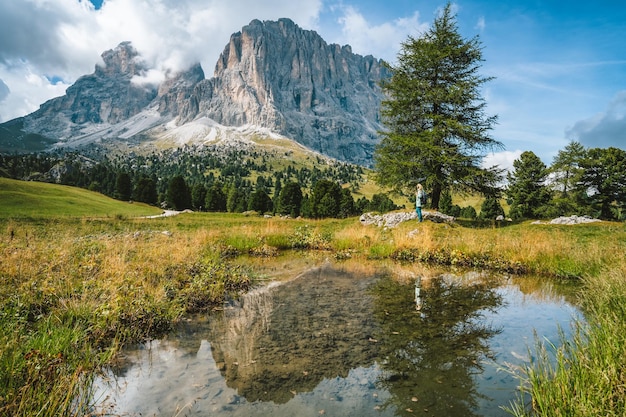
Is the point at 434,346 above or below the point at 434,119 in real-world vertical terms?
below

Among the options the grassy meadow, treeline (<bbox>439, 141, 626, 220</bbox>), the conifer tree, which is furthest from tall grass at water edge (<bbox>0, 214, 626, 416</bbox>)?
the conifer tree

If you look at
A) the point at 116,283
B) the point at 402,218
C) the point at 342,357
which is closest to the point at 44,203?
the point at 402,218

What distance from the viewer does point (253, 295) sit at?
10.8m

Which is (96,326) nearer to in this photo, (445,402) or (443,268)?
(445,402)

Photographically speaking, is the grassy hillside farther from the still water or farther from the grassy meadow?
the still water

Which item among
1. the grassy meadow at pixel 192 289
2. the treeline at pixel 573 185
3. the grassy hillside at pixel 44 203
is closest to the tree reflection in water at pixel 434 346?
the grassy meadow at pixel 192 289

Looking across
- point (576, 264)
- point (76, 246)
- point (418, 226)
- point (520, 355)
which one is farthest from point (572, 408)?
point (418, 226)

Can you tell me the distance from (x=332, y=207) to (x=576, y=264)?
76823 millimetres

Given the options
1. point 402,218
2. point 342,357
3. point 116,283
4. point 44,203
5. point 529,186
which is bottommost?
point 342,357

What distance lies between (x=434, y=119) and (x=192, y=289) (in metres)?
24.9

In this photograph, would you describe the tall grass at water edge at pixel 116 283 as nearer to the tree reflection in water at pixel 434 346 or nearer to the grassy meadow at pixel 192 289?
the grassy meadow at pixel 192 289

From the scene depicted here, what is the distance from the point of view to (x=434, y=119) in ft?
93.0

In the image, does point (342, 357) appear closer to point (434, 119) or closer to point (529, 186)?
point (434, 119)

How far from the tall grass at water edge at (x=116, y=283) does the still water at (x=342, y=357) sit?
638 millimetres
